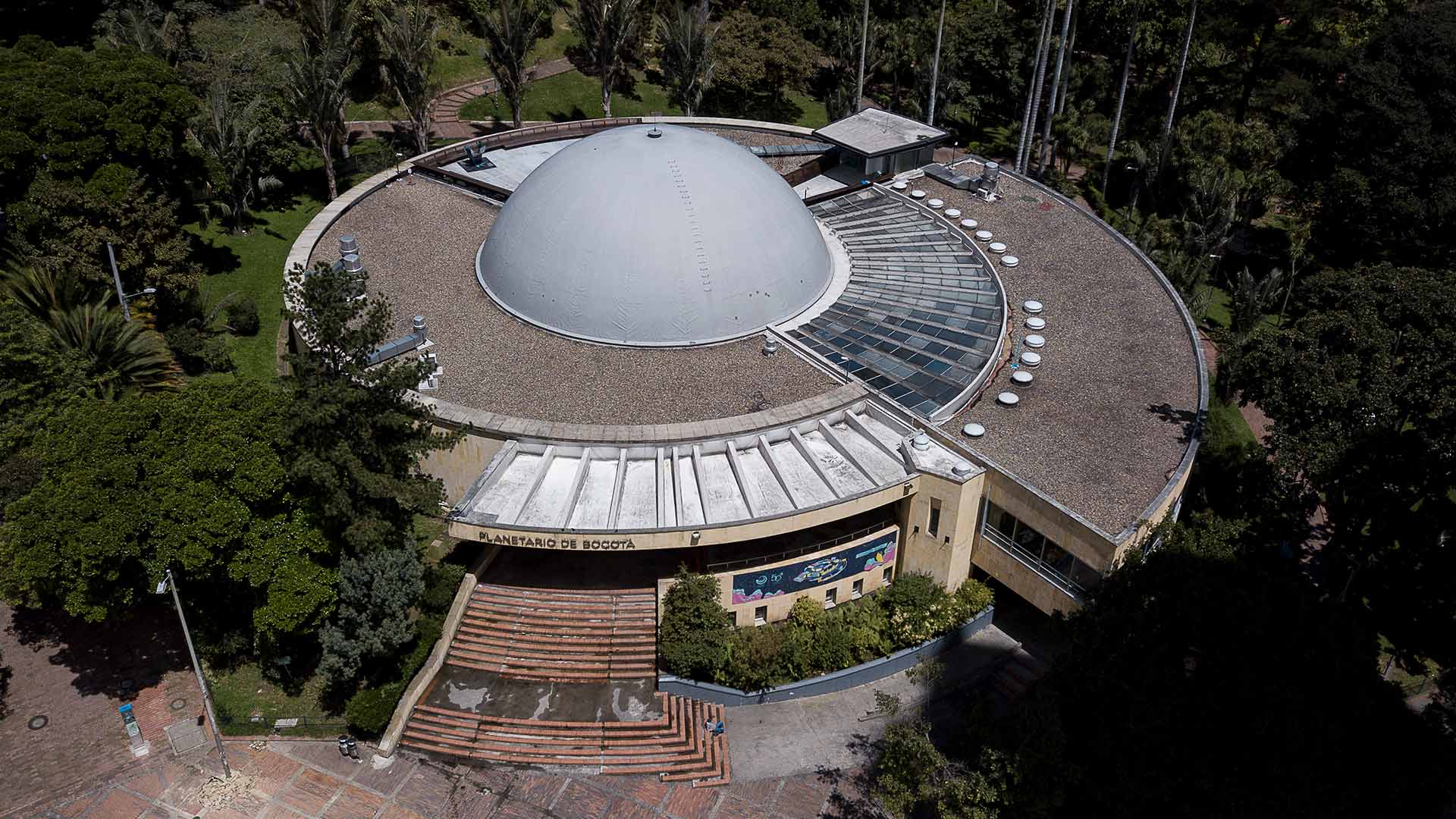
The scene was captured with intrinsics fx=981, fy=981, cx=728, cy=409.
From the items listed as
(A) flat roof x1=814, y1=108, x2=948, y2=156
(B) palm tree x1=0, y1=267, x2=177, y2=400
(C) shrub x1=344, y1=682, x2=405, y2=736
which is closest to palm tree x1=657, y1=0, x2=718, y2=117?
(A) flat roof x1=814, y1=108, x2=948, y2=156

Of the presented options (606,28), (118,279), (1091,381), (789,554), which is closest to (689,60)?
(606,28)

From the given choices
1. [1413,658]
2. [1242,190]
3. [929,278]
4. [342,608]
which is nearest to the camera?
[342,608]

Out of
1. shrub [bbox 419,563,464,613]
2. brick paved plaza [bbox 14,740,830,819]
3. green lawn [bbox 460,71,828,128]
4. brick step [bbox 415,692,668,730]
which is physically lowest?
brick paved plaza [bbox 14,740,830,819]

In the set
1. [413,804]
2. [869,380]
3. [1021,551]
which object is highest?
[869,380]

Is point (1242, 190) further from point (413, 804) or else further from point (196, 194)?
point (196, 194)

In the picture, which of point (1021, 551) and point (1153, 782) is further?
point (1021, 551)

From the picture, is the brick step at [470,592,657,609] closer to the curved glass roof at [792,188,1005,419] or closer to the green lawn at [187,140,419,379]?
the curved glass roof at [792,188,1005,419]

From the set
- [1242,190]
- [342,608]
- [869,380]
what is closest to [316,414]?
[342,608]
